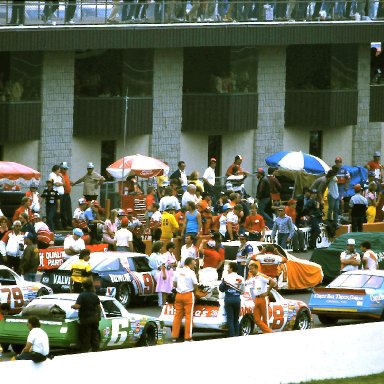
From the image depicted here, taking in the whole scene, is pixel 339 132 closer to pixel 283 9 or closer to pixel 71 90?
pixel 283 9

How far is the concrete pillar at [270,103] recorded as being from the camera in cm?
4994

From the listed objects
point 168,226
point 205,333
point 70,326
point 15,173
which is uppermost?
point 15,173

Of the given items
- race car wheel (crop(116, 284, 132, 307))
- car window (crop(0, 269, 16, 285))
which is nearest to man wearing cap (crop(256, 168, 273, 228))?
race car wheel (crop(116, 284, 132, 307))

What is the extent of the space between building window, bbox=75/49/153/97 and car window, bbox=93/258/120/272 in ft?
44.0

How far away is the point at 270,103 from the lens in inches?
1986

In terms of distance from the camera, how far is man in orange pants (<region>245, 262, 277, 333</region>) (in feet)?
92.8

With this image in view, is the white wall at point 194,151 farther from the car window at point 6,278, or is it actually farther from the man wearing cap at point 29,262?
the car window at point 6,278

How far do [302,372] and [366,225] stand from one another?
16339 mm

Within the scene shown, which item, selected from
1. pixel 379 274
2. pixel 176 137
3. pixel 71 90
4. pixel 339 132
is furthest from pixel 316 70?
pixel 379 274

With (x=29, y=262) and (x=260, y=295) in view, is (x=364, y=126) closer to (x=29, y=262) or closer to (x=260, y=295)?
(x=29, y=262)

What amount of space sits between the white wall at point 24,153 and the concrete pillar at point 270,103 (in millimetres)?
8942

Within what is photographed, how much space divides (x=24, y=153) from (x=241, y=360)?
64.2ft

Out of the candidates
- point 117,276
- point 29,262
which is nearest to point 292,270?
point 117,276

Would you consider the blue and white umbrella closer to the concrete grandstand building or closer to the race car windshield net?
the concrete grandstand building
